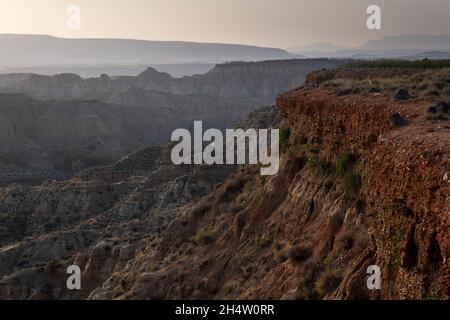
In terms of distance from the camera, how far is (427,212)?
26.1ft

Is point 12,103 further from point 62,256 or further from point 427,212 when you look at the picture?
point 427,212

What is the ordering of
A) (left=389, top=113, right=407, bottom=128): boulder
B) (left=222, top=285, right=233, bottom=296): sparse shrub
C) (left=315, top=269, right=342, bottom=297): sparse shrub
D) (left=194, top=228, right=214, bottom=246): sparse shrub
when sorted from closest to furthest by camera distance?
(left=315, top=269, right=342, bottom=297): sparse shrub < (left=389, top=113, right=407, bottom=128): boulder < (left=222, top=285, right=233, bottom=296): sparse shrub < (left=194, top=228, right=214, bottom=246): sparse shrub

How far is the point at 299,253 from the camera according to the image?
12672mm

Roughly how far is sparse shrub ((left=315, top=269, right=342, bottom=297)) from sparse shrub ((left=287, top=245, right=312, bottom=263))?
1517 millimetres

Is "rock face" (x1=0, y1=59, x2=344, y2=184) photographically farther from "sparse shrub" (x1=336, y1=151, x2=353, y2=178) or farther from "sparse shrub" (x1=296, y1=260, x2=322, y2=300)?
"sparse shrub" (x1=296, y1=260, x2=322, y2=300)

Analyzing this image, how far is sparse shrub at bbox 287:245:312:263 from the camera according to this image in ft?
41.2

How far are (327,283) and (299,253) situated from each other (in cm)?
A: 188

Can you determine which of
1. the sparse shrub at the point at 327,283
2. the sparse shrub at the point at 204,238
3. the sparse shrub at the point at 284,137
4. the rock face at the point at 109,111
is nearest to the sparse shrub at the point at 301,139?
the sparse shrub at the point at 284,137

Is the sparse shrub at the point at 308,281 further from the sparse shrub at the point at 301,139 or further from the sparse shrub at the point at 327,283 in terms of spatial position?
the sparse shrub at the point at 301,139

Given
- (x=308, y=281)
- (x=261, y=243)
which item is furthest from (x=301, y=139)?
(x=308, y=281)

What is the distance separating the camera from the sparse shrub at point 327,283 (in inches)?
421

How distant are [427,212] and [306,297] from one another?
3.81m

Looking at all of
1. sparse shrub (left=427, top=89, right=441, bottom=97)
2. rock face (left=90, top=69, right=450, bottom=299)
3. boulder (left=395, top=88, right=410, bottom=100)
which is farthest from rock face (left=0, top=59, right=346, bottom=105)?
boulder (left=395, top=88, right=410, bottom=100)
